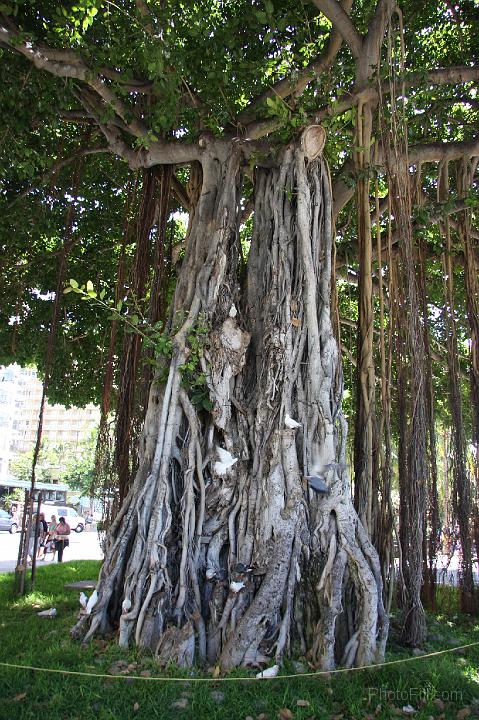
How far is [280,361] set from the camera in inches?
142

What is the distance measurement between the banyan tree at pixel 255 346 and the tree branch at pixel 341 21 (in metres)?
0.01

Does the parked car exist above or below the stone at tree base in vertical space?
below

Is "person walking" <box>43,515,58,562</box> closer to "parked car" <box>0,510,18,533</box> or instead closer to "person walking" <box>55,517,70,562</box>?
"person walking" <box>55,517,70,562</box>

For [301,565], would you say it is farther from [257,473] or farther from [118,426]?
[118,426]

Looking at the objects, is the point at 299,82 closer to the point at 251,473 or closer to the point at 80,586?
the point at 251,473

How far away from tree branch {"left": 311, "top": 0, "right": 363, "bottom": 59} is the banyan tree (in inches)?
0.6

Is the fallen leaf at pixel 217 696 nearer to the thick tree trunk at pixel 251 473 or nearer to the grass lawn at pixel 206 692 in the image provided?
the grass lawn at pixel 206 692

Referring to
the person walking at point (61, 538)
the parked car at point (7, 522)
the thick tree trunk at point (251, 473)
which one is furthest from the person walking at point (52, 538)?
the parked car at point (7, 522)

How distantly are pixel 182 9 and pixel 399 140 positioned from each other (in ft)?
7.25

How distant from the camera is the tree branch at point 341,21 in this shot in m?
4.05

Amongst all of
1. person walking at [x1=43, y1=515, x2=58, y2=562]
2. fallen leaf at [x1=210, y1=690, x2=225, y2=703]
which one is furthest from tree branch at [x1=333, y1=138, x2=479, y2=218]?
person walking at [x1=43, y1=515, x2=58, y2=562]

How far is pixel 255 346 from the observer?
3863 mm

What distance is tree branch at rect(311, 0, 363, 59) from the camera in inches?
160

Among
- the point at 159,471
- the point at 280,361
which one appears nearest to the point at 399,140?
the point at 280,361
